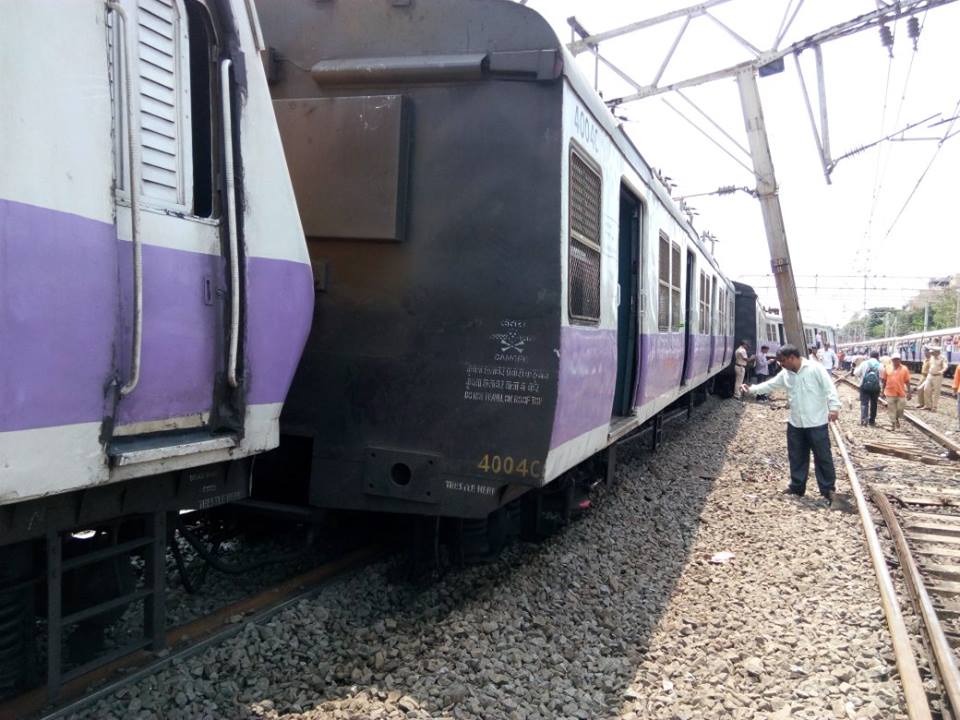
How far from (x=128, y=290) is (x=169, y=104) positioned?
0.78 m

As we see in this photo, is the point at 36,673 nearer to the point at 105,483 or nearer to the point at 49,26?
the point at 105,483

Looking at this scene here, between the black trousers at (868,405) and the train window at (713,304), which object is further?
the black trousers at (868,405)

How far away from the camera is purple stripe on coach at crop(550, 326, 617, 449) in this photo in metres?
4.11

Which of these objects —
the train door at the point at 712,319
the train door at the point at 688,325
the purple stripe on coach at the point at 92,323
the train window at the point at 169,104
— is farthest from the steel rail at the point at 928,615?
the train door at the point at 712,319

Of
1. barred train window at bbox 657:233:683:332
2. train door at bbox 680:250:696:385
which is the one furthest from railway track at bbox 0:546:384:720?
train door at bbox 680:250:696:385

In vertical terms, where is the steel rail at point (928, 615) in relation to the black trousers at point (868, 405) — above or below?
below

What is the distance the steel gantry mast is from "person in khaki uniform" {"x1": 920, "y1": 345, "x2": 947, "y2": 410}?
3742mm

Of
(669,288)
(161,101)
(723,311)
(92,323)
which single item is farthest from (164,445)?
(723,311)

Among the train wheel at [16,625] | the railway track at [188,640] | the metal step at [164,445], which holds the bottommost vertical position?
the railway track at [188,640]

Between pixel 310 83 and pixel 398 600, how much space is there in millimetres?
3096

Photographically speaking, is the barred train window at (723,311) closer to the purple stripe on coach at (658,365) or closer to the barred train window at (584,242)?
the purple stripe on coach at (658,365)

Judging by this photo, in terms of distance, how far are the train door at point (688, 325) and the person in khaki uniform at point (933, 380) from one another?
41.6 feet

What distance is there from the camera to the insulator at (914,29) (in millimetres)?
11969

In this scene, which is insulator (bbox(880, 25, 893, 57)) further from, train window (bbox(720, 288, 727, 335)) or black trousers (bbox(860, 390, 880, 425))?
black trousers (bbox(860, 390, 880, 425))
